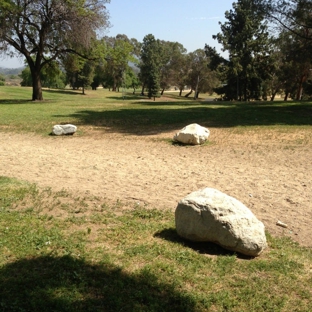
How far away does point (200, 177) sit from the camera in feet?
28.1

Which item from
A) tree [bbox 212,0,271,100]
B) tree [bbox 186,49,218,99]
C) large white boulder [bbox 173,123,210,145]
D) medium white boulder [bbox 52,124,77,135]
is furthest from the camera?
tree [bbox 186,49,218,99]

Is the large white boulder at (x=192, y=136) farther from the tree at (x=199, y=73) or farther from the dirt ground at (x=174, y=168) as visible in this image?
the tree at (x=199, y=73)

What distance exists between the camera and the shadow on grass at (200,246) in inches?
186

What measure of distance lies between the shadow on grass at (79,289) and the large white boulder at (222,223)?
1.01 metres

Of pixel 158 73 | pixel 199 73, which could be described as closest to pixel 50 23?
pixel 158 73

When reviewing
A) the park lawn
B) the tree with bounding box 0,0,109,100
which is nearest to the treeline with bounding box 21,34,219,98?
the tree with bounding box 0,0,109,100

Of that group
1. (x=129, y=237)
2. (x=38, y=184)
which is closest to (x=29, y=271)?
(x=129, y=237)

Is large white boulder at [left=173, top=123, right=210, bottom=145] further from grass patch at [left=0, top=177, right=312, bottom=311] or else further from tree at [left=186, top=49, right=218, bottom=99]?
tree at [left=186, top=49, right=218, bottom=99]

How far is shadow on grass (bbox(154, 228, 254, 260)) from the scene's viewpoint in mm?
4723

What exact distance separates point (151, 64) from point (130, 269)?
56390 millimetres

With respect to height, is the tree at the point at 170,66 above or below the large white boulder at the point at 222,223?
above

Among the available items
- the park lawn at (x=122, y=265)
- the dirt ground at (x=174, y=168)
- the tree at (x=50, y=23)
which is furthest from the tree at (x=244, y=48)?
the park lawn at (x=122, y=265)

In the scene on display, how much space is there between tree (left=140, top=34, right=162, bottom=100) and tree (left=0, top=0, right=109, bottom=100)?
87.1 feet

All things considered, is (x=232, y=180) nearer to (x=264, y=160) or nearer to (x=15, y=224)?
(x=264, y=160)
